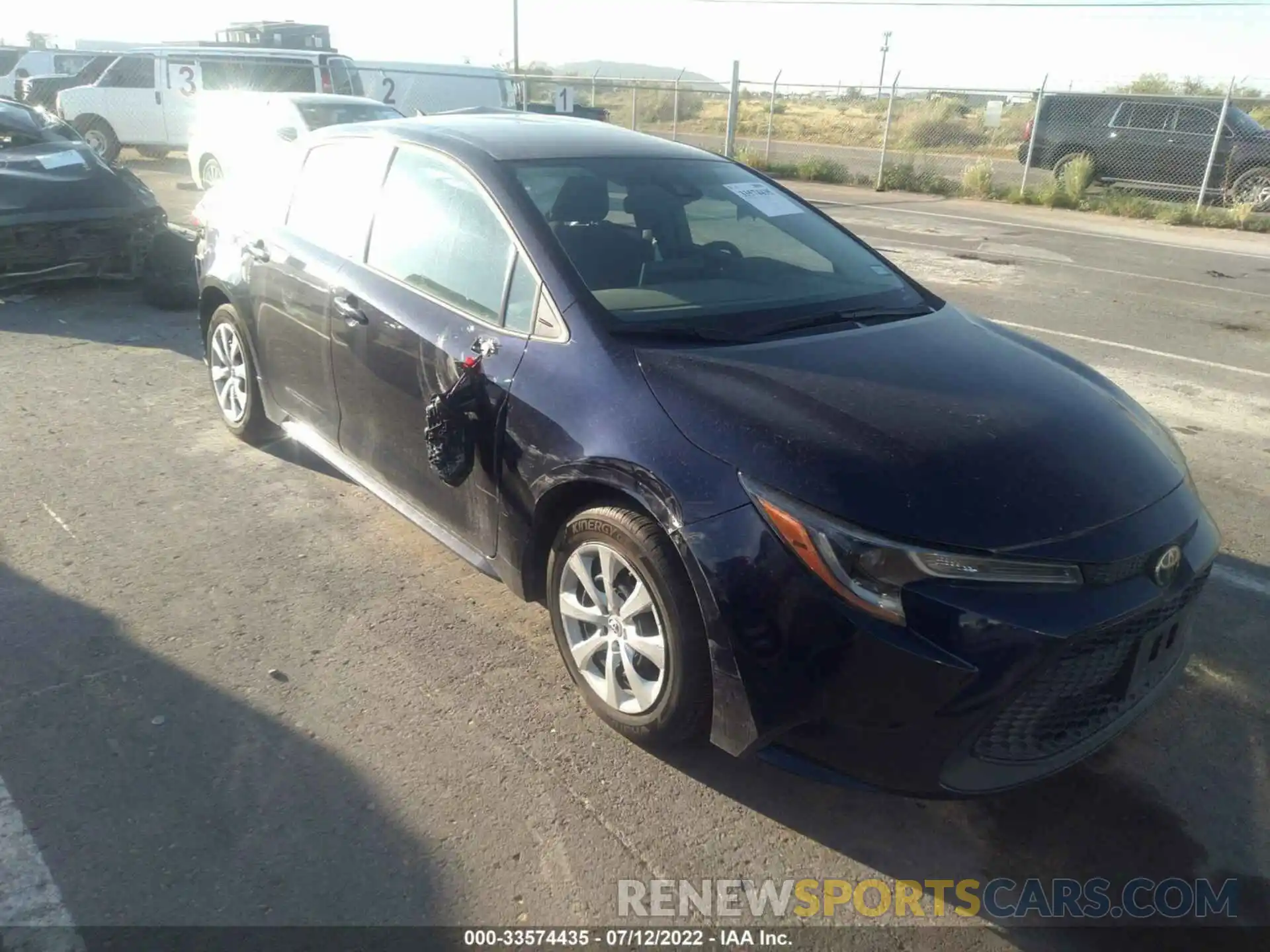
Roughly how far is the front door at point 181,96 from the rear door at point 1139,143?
1667cm

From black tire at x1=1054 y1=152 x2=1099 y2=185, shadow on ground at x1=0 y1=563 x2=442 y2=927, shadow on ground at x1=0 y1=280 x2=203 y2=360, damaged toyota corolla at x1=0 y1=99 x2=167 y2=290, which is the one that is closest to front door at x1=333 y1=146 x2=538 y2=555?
shadow on ground at x1=0 y1=563 x2=442 y2=927

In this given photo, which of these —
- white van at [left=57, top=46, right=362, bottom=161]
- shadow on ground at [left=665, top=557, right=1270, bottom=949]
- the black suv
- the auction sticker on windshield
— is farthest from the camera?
white van at [left=57, top=46, right=362, bottom=161]

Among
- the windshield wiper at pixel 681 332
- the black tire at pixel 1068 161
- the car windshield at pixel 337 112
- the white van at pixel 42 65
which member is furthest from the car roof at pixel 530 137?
the white van at pixel 42 65

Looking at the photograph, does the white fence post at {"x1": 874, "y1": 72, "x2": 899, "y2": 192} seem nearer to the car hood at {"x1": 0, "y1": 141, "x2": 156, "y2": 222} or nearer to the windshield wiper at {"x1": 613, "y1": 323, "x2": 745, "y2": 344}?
the car hood at {"x1": 0, "y1": 141, "x2": 156, "y2": 222}

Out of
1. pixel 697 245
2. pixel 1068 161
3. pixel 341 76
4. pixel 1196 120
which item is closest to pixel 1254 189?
pixel 1196 120

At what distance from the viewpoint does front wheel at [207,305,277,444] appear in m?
5.02

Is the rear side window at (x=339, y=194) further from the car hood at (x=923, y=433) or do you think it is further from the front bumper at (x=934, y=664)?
the front bumper at (x=934, y=664)

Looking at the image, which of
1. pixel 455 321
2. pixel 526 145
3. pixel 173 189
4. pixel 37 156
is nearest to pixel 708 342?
pixel 455 321

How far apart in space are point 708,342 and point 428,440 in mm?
1003

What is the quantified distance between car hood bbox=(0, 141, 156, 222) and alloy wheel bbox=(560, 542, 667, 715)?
6959mm

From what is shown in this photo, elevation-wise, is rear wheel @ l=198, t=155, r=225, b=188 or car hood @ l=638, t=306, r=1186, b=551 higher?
car hood @ l=638, t=306, r=1186, b=551

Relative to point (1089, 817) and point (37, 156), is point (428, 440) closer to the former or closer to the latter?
point (1089, 817)

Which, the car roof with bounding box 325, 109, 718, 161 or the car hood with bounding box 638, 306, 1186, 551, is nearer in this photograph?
the car hood with bounding box 638, 306, 1186, 551

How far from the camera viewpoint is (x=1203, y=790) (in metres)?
2.94
